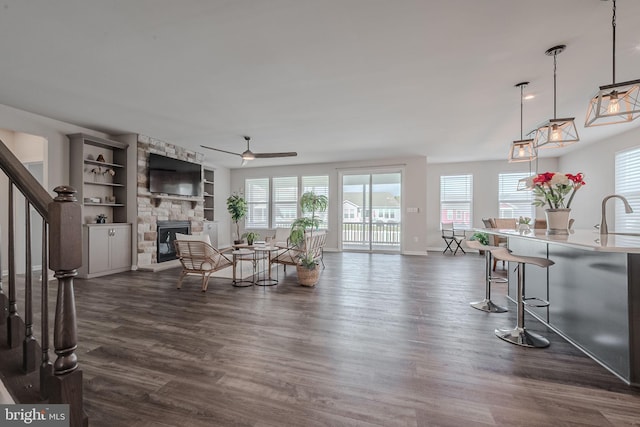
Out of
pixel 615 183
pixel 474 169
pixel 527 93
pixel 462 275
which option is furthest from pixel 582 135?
pixel 462 275

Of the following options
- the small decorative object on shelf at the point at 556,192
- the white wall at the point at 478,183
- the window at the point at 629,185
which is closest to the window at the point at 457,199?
the white wall at the point at 478,183

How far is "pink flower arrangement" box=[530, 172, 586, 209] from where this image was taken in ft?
8.42

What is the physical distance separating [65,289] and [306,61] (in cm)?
269

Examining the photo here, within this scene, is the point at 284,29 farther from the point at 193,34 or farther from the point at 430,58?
the point at 430,58

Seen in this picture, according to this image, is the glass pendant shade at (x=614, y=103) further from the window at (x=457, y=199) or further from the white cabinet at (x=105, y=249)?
the white cabinet at (x=105, y=249)

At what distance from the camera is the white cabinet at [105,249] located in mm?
4691

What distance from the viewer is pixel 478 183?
8.06 m

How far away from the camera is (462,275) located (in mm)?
4980

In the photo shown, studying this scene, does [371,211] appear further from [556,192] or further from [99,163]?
[99,163]

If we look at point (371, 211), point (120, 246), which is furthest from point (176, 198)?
point (371, 211)

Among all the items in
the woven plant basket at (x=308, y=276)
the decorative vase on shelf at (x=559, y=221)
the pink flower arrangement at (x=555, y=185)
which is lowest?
the woven plant basket at (x=308, y=276)

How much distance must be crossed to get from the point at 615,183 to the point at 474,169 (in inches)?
119

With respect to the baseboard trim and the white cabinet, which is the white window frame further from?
the white cabinet

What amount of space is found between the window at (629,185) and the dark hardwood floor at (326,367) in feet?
13.6
